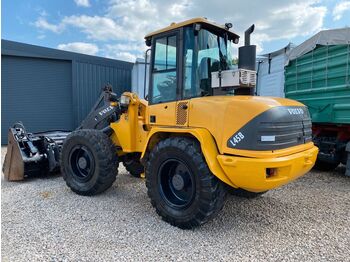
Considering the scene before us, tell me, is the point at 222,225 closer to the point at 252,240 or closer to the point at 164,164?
the point at 252,240

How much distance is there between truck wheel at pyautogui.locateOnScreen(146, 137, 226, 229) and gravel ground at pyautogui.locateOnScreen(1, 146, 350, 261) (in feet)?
0.70

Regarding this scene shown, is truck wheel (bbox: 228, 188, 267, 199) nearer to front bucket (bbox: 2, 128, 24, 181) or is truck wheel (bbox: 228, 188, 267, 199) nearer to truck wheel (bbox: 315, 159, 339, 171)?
truck wheel (bbox: 315, 159, 339, 171)

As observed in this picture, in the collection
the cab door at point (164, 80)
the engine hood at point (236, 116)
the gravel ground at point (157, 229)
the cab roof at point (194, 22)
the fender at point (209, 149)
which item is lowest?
the gravel ground at point (157, 229)

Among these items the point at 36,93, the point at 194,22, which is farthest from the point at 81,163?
the point at 36,93

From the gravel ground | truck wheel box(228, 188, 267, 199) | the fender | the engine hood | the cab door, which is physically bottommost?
the gravel ground

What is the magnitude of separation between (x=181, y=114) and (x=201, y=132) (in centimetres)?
43

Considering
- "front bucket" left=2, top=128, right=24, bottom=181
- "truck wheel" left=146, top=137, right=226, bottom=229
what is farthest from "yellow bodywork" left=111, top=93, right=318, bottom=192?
"front bucket" left=2, top=128, right=24, bottom=181

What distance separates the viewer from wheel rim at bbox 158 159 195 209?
11.9ft

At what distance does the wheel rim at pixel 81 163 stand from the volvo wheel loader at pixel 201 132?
40mm

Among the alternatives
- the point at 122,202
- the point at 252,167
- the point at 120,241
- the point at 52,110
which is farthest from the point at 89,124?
the point at 52,110

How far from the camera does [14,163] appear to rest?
5.53 meters

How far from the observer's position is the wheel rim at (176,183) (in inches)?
143

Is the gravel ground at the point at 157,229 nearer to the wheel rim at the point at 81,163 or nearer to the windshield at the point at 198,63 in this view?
the wheel rim at the point at 81,163

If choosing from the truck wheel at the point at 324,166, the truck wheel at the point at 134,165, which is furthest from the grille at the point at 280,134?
the truck wheel at the point at 324,166
